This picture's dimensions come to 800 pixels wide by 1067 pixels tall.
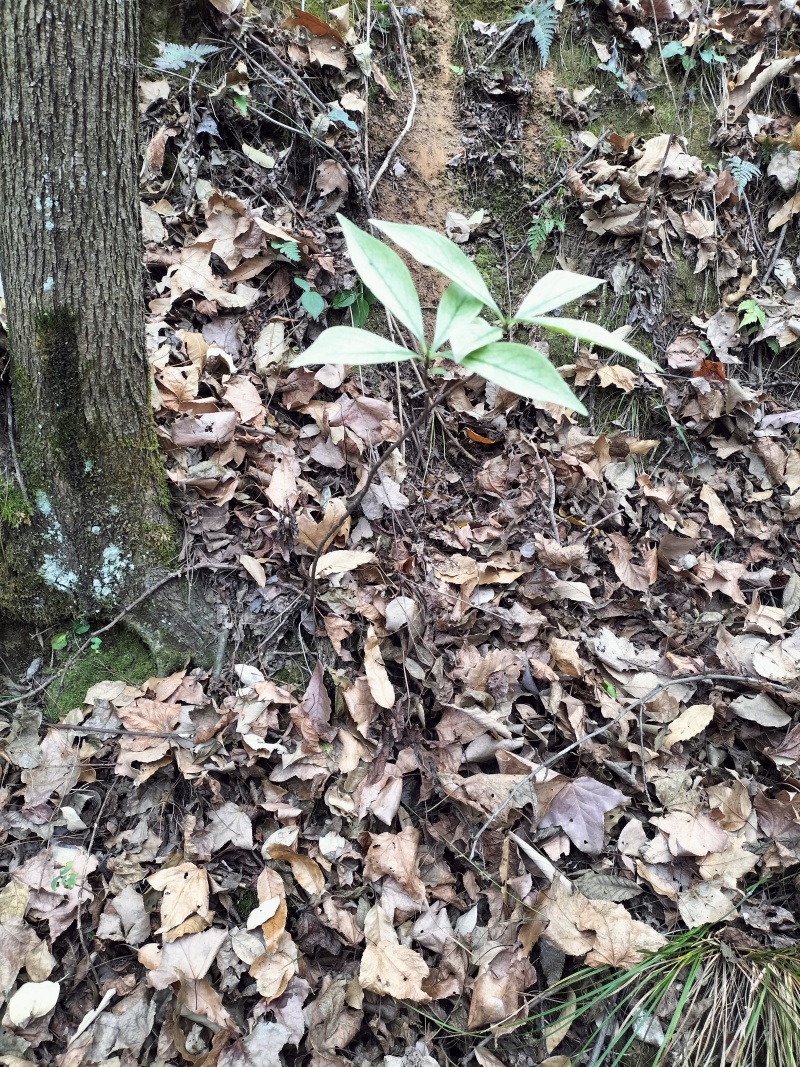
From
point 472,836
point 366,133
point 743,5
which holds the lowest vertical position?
point 472,836

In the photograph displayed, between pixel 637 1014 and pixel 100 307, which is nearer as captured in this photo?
pixel 637 1014

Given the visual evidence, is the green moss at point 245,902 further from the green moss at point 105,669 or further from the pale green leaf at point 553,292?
the pale green leaf at point 553,292

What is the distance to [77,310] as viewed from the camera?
5.63 ft

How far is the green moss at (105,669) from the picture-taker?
1.95 meters

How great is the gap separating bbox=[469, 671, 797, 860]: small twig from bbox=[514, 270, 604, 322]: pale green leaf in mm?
1298

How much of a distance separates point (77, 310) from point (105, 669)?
1.07 metres

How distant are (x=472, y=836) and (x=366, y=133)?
2617 millimetres

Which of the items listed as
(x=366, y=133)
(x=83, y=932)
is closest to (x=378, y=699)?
(x=83, y=932)

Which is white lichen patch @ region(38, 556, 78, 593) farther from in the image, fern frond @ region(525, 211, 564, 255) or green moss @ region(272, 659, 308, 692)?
fern frond @ region(525, 211, 564, 255)

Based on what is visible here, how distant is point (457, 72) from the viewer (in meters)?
2.75

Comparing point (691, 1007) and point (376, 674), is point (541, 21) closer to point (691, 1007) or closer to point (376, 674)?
point (376, 674)

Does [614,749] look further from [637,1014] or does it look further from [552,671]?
[637,1014]

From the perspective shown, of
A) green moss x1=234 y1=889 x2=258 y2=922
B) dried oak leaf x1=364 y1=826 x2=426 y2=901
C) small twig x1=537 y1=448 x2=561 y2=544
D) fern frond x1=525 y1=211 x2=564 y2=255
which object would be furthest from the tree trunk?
fern frond x1=525 y1=211 x2=564 y2=255

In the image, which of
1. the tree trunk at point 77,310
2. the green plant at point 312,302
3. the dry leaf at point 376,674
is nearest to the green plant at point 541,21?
the green plant at point 312,302
